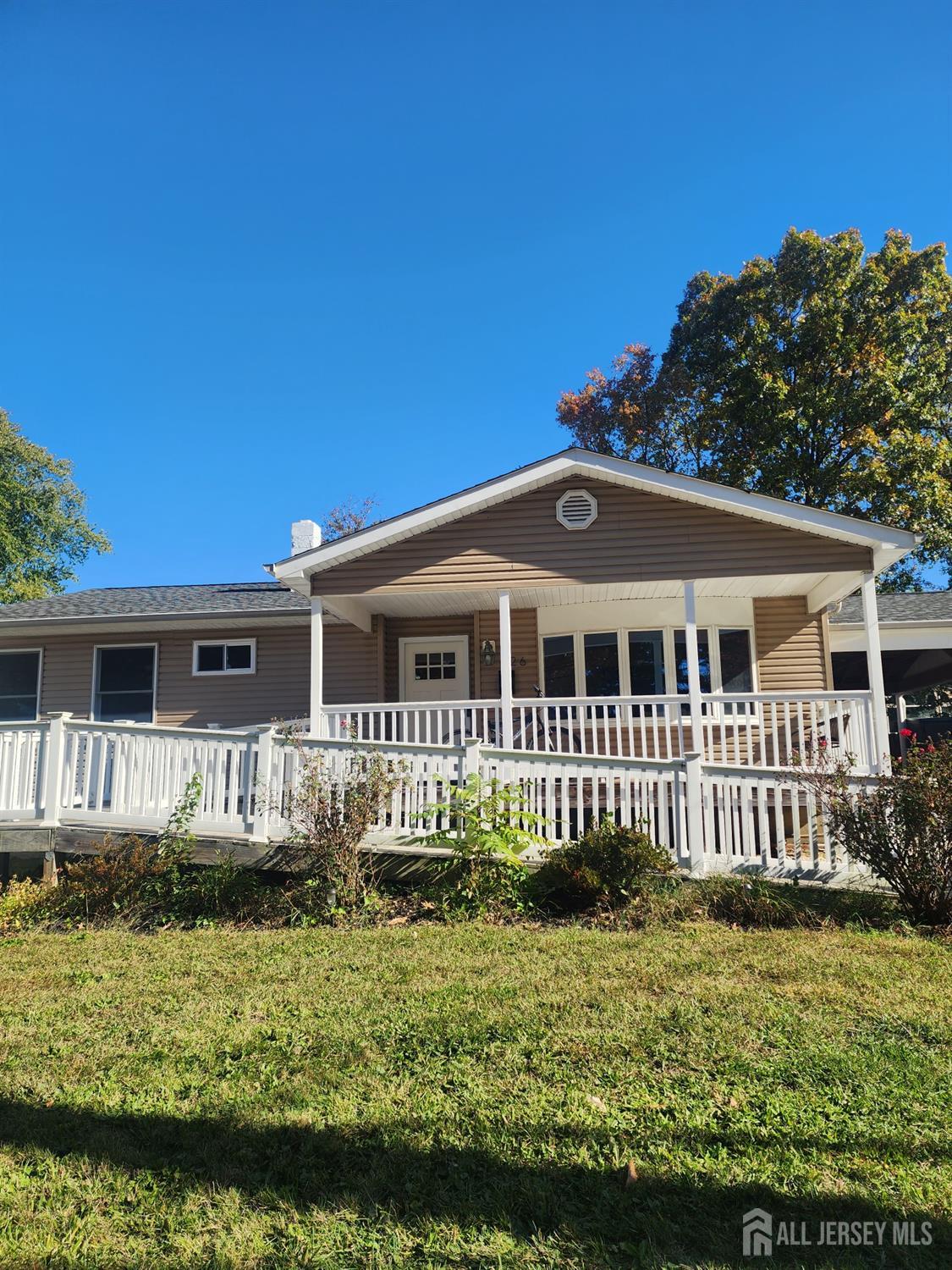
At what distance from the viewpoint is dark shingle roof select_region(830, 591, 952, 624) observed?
1387cm

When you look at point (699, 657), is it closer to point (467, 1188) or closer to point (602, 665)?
point (602, 665)

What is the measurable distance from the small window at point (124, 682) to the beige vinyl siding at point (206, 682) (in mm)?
156

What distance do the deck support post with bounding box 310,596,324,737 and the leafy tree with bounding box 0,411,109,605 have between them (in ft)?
108

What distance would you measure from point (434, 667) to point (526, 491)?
412cm

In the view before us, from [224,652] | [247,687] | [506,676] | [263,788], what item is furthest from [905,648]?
[224,652]

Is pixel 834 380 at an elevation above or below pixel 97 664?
above

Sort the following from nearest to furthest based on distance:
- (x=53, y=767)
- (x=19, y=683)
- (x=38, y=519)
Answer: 1. (x=53, y=767)
2. (x=19, y=683)
3. (x=38, y=519)

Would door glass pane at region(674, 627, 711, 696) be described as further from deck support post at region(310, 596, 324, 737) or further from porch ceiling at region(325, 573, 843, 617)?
deck support post at region(310, 596, 324, 737)

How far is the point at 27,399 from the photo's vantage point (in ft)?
125

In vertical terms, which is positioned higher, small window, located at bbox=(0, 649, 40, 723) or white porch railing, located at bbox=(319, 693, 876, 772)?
small window, located at bbox=(0, 649, 40, 723)

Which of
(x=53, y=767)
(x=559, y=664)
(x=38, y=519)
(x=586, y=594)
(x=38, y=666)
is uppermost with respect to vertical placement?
(x=38, y=519)

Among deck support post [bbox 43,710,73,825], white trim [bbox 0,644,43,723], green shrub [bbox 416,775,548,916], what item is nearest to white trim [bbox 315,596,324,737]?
deck support post [bbox 43,710,73,825]

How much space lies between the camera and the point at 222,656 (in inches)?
556

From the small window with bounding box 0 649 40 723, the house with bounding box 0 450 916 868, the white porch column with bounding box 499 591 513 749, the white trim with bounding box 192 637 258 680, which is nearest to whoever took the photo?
the house with bounding box 0 450 916 868
